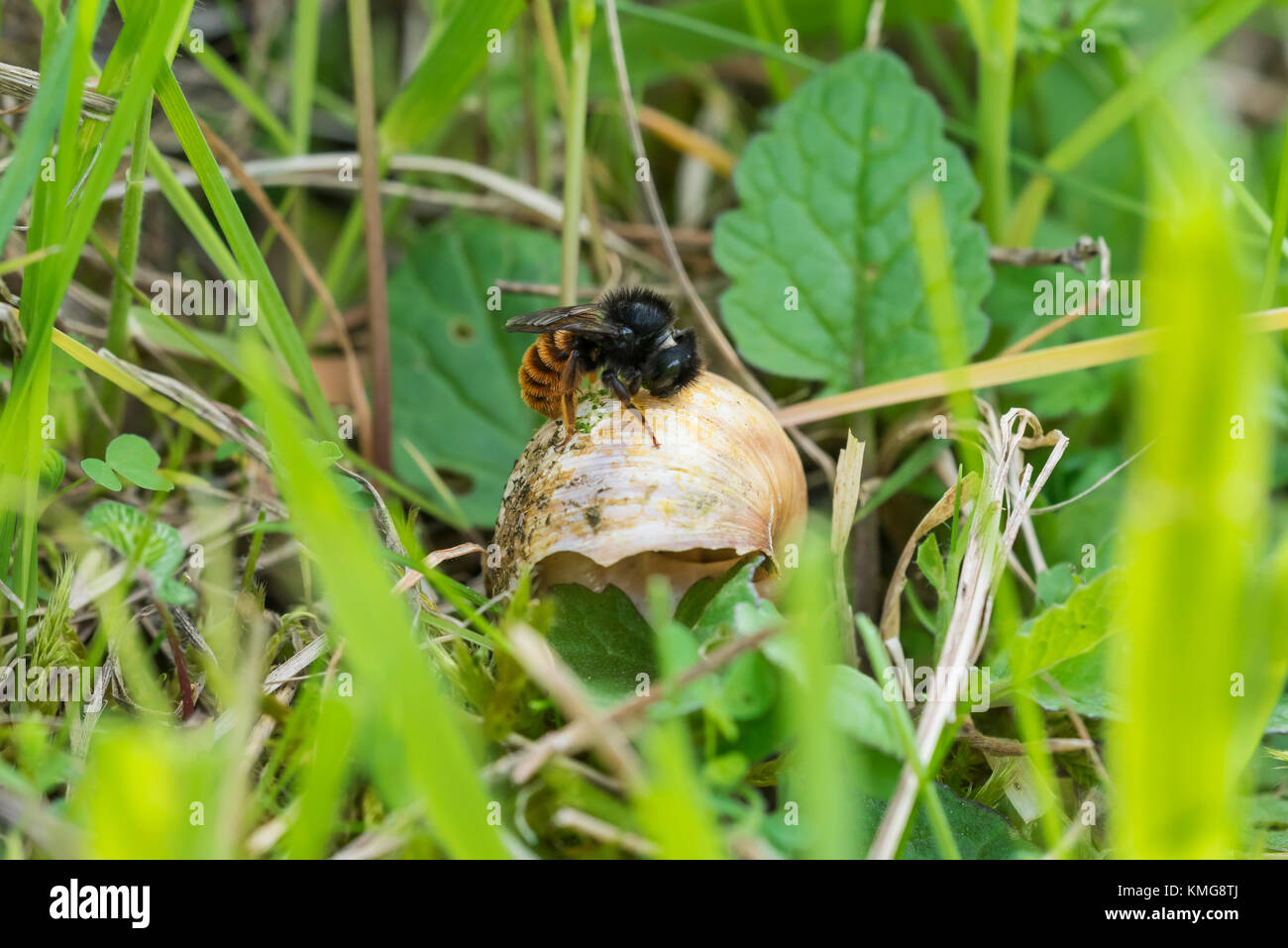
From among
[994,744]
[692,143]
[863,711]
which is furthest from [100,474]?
[692,143]

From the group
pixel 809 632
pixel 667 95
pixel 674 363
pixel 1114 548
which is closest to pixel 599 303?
pixel 674 363

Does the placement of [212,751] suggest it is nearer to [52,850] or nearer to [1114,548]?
[52,850]

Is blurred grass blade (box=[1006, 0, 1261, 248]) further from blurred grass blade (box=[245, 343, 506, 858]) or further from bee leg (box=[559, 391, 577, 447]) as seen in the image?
blurred grass blade (box=[245, 343, 506, 858])

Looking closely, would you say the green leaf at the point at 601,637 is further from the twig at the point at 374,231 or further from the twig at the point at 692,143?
the twig at the point at 692,143

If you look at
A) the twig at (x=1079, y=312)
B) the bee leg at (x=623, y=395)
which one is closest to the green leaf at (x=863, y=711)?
the bee leg at (x=623, y=395)

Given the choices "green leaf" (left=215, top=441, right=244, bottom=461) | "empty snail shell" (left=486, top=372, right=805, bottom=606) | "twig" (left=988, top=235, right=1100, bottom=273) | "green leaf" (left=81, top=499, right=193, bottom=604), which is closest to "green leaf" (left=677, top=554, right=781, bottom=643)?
"empty snail shell" (left=486, top=372, right=805, bottom=606)

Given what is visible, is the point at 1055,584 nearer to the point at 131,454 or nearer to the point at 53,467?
the point at 131,454
